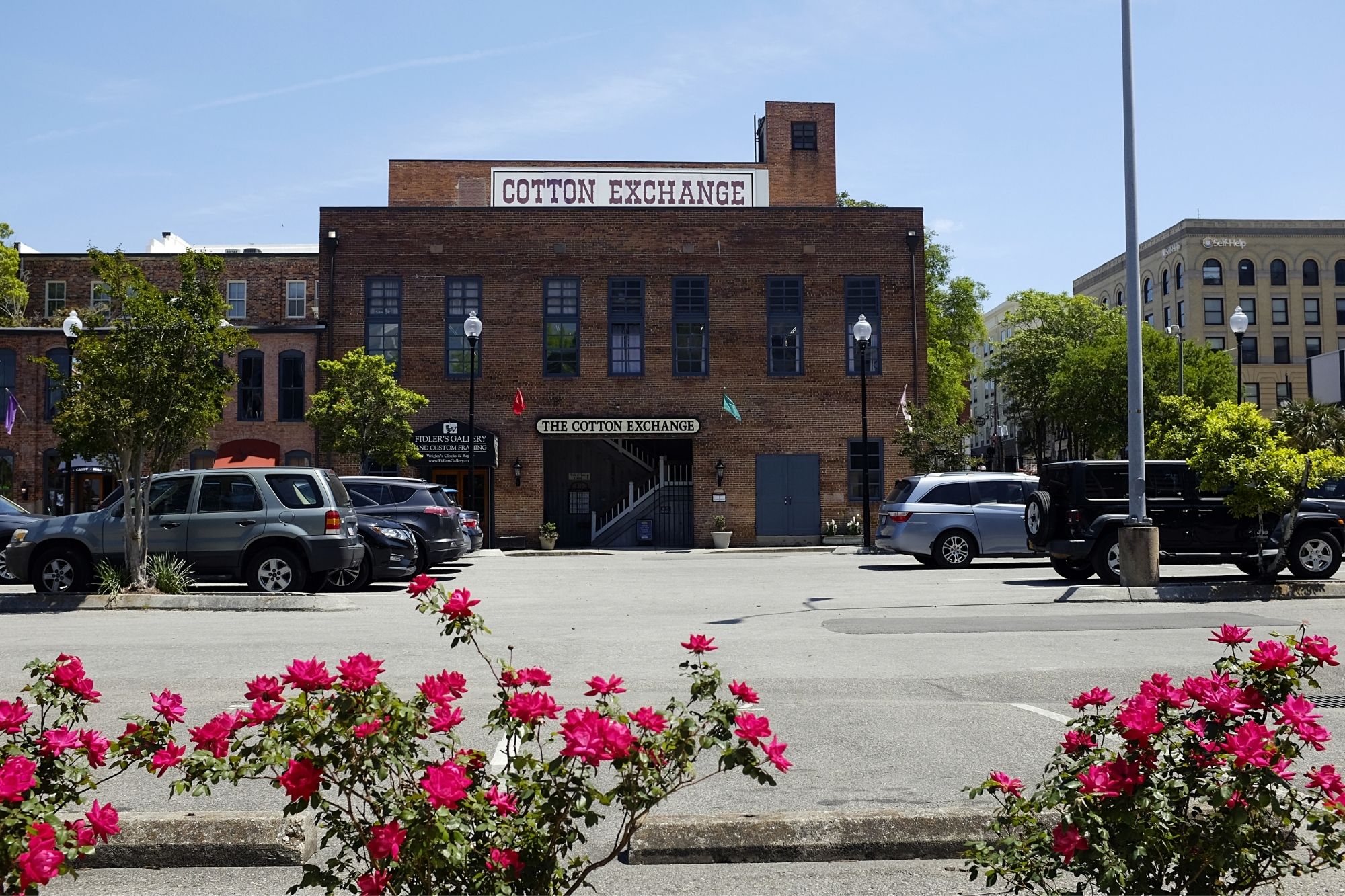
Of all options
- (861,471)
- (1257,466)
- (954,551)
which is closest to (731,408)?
(861,471)

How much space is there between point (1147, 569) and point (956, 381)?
45.6m

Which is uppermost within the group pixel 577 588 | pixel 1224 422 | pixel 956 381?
pixel 956 381

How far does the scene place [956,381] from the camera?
6091 centimetres

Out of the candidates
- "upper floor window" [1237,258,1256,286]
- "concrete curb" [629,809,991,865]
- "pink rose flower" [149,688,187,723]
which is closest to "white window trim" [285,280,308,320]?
"concrete curb" [629,809,991,865]

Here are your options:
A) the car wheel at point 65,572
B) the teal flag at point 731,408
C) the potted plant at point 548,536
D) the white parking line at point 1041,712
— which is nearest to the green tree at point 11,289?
the potted plant at point 548,536

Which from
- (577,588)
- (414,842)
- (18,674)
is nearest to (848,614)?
(577,588)

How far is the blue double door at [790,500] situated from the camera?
37469mm

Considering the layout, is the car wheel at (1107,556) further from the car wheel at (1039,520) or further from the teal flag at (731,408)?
the teal flag at (731,408)

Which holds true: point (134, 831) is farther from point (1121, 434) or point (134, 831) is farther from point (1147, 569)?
point (1121, 434)

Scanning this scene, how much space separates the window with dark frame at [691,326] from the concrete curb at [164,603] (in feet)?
75.9

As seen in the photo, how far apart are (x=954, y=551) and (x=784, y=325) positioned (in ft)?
51.8

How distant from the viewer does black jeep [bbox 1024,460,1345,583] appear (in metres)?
18.1

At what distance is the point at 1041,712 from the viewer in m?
7.84

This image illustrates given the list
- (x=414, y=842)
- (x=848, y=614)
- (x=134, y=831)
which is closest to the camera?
(x=414, y=842)
